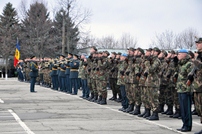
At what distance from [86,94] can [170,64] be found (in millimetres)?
6889

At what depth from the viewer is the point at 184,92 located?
12398 millimetres

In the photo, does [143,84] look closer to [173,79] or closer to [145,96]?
[145,96]

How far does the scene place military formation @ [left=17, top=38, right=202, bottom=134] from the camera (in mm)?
12234

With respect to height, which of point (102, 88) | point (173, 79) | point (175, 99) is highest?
point (173, 79)

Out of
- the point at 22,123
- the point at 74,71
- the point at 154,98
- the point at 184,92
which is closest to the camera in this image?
the point at 184,92

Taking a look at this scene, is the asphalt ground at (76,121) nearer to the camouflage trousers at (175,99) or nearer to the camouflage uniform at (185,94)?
the camouflage uniform at (185,94)

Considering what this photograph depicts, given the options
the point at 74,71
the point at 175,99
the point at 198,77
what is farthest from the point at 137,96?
the point at 74,71

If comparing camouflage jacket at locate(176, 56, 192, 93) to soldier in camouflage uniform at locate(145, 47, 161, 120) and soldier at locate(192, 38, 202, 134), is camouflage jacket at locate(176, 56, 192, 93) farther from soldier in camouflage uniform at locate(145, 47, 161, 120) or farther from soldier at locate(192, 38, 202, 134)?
soldier in camouflage uniform at locate(145, 47, 161, 120)

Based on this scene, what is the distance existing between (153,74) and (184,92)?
208 centimetres

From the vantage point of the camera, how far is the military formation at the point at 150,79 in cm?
1223

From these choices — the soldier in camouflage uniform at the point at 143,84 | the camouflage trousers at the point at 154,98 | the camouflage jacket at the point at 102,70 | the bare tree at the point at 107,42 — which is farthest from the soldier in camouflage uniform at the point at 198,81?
the bare tree at the point at 107,42

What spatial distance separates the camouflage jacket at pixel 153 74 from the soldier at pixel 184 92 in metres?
1.61

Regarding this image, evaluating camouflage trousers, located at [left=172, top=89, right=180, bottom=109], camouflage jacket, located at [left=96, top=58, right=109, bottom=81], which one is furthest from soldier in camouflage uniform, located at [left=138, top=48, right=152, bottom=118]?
camouflage jacket, located at [left=96, top=58, right=109, bottom=81]

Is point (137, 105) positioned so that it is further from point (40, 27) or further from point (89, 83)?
point (40, 27)
